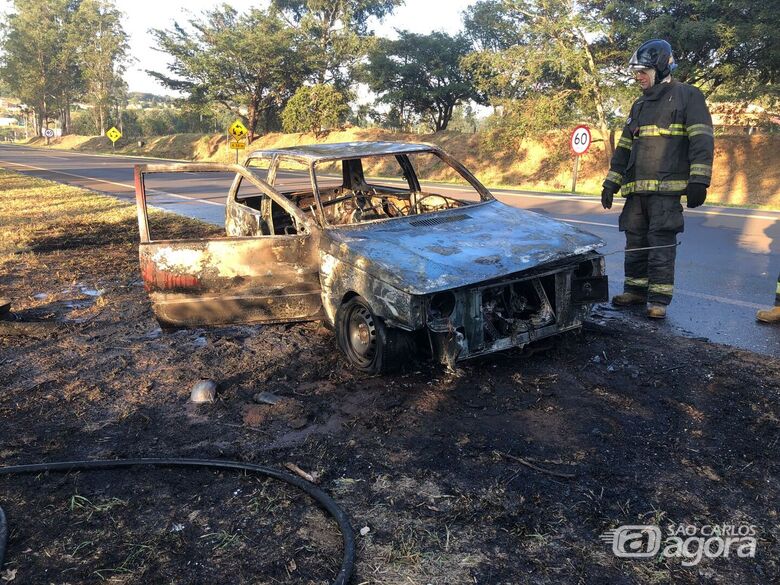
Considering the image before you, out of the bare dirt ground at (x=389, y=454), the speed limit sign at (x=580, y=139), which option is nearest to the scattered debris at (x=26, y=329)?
the bare dirt ground at (x=389, y=454)

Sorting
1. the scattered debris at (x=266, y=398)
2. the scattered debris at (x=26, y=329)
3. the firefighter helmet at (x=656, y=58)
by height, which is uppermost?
the firefighter helmet at (x=656, y=58)

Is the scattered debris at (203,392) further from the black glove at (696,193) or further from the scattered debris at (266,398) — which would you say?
the black glove at (696,193)

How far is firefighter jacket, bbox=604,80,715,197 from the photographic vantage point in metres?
4.59

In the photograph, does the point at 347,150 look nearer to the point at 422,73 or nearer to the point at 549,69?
the point at 549,69

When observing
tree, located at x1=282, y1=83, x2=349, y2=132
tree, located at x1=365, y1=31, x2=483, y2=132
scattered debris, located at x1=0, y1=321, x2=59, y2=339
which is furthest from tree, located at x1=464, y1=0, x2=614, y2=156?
scattered debris, located at x1=0, y1=321, x2=59, y2=339

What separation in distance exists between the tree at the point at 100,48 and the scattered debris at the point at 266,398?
225 feet

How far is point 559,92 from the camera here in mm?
25438

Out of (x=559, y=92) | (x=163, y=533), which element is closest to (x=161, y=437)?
(x=163, y=533)

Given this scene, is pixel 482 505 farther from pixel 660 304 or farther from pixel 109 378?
pixel 660 304

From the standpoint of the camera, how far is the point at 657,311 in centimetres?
491

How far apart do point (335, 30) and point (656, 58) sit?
42834 mm

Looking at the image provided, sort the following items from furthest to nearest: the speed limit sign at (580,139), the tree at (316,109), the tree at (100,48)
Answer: the tree at (100,48)
the tree at (316,109)
the speed limit sign at (580,139)

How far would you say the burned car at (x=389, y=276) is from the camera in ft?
11.5

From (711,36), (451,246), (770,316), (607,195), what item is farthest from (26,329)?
(711,36)
